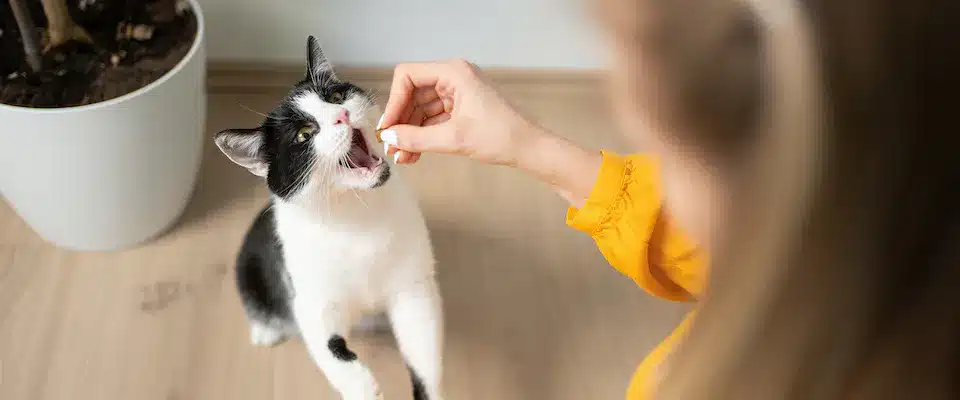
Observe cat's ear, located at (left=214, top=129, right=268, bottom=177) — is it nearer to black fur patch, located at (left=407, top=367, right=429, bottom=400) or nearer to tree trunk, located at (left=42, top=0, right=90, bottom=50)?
black fur patch, located at (left=407, top=367, right=429, bottom=400)

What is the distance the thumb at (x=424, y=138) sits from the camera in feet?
2.56

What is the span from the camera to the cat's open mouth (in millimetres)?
846

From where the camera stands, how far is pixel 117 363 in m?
1.15

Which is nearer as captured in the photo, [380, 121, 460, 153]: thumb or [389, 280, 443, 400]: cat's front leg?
[380, 121, 460, 153]: thumb

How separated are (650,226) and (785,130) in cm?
48

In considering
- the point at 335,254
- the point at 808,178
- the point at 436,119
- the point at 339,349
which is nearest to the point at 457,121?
the point at 436,119

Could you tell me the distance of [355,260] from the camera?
0.91 meters

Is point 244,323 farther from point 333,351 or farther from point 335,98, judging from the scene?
point 335,98

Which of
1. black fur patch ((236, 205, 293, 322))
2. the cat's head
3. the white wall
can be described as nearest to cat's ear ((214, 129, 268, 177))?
the cat's head

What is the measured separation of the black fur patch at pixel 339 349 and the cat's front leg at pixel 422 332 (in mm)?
80

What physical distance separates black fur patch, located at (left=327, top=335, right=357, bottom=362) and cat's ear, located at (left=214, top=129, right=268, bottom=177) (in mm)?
224

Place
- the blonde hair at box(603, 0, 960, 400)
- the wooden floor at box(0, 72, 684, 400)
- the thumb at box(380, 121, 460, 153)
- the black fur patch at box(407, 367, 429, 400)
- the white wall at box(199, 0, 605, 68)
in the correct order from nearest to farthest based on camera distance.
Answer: the blonde hair at box(603, 0, 960, 400), the thumb at box(380, 121, 460, 153), the black fur patch at box(407, 367, 429, 400), the wooden floor at box(0, 72, 684, 400), the white wall at box(199, 0, 605, 68)

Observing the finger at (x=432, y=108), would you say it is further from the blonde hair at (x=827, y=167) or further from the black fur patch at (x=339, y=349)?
the blonde hair at (x=827, y=167)

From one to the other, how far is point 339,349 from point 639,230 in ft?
1.27
